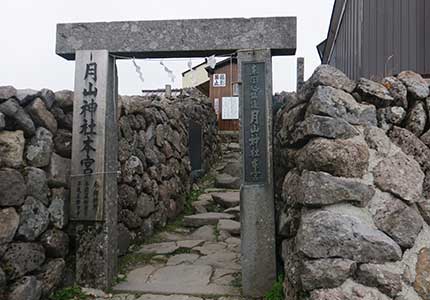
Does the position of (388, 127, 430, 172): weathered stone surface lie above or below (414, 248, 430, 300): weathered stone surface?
above

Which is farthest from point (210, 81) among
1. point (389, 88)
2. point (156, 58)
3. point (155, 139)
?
point (389, 88)

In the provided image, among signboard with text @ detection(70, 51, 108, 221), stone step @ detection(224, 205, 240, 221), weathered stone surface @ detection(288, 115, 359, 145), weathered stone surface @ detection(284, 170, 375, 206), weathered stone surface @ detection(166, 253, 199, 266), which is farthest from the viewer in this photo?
stone step @ detection(224, 205, 240, 221)

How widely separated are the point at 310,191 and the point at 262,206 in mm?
1260

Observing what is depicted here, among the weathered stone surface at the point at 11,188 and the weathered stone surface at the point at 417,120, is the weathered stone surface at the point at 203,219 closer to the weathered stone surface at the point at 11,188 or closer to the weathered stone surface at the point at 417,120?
the weathered stone surface at the point at 11,188

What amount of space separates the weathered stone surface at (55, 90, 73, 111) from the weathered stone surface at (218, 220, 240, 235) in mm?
3427

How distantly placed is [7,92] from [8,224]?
1.29 m

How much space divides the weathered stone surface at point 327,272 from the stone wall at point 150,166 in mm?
3358

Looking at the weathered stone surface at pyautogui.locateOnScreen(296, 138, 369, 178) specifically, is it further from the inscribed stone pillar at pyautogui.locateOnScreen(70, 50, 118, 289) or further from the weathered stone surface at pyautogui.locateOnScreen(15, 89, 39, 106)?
the weathered stone surface at pyautogui.locateOnScreen(15, 89, 39, 106)

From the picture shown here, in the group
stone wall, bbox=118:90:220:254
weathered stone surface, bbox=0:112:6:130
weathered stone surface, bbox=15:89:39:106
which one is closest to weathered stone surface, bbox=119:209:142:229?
stone wall, bbox=118:90:220:254

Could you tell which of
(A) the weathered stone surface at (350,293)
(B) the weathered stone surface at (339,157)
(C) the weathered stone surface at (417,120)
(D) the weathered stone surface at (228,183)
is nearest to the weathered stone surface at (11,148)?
(B) the weathered stone surface at (339,157)

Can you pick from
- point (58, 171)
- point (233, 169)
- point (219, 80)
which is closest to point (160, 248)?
point (58, 171)

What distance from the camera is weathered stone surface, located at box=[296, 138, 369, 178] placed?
9.66ft

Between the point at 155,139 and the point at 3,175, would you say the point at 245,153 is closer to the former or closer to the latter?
the point at 3,175

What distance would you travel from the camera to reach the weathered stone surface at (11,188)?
3.45m
